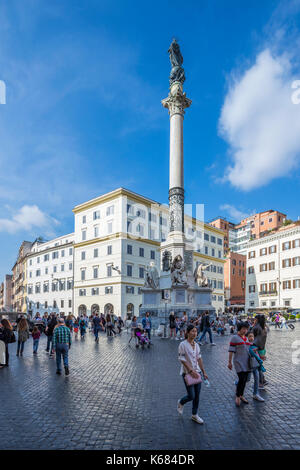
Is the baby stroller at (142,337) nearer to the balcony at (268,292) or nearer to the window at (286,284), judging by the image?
the window at (286,284)

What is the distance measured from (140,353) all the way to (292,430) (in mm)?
8951

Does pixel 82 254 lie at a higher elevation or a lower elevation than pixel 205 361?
higher

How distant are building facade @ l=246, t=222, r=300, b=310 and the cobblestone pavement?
39.5 metres

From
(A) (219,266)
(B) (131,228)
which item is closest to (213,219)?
(A) (219,266)

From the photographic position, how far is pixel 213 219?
95.8m

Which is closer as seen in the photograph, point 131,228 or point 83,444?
point 83,444

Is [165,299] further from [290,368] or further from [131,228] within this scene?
[131,228]

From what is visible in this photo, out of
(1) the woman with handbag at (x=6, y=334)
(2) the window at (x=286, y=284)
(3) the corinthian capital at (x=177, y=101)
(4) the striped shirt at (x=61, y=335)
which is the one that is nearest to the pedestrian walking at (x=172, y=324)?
(1) the woman with handbag at (x=6, y=334)

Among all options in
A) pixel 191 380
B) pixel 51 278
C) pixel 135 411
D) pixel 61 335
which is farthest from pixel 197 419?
pixel 51 278

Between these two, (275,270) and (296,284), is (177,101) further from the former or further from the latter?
(275,270)

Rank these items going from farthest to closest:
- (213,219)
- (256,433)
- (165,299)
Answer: (213,219) < (165,299) < (256,433)

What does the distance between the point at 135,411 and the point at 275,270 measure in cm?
4901

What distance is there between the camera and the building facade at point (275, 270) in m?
48.2

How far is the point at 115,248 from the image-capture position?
1932 inches
